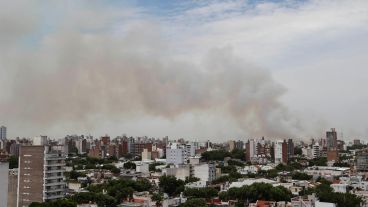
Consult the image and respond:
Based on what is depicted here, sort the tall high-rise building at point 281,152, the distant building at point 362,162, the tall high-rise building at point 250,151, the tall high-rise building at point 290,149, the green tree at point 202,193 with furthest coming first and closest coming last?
the tall high-rise building at point 290,149 → the tall high-rise building at point 250,151 → the tall high-rise building at point 281,152 → the distant building at point 362,162 → the green tree at point 202,193

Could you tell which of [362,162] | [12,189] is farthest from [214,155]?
[12,189]

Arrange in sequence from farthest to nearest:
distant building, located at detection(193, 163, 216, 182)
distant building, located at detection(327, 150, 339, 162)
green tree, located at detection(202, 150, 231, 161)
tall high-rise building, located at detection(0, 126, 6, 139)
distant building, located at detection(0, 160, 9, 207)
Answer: tall high-rise building, located at detection(0, 126, 6, 139) → green tree, located at detection(202, 150, 231, 161) → distant building, located at detection(327, 150, 339, 162) → distant building, located at detection(193, 163, 216, 182) → distant building, located at detection(0, 160, 9, 207)

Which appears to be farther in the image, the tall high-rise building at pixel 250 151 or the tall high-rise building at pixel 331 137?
the tall high-rise building at pixel 331 137

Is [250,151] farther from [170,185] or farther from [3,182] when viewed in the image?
[3,182]

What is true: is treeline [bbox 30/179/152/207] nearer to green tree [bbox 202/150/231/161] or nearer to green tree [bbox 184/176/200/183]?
green tree [bbox 184/176/200/183]

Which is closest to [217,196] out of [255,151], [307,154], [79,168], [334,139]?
[79,168]

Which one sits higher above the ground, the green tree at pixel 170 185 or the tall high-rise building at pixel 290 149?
the tall high-rise building at pixel 290 149

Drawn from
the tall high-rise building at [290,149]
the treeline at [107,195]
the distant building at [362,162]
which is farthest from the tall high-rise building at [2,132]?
the distant building at [362,162]

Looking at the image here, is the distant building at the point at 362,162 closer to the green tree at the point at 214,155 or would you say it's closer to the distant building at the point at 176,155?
the green tree at the point at 214,155

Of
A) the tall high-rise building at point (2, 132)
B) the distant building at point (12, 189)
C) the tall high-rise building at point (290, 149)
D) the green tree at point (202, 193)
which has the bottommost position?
the green tree at point (202, 193)

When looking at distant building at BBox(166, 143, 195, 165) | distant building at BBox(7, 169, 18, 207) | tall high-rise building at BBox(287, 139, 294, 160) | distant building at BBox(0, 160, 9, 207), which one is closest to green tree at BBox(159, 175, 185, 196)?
distant building at BBox(7, 169, 18, 207)

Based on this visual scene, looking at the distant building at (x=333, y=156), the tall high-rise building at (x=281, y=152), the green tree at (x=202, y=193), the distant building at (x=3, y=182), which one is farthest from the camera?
the tall high-rise building at (x=281, y=152)
